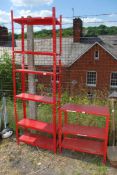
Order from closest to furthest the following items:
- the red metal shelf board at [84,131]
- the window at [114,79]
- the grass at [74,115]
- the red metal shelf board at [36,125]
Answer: the red metal shelf board at [84,131] < the red metal shelf board at [36,125] < the grass at [74,115] < the window at [114,79]

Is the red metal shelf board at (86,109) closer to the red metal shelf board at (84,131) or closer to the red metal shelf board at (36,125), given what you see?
the red metal shelf board at (84,131)

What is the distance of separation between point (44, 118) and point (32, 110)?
1.17 feet

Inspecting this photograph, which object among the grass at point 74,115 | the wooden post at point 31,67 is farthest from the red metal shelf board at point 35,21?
the grass at point 74,115

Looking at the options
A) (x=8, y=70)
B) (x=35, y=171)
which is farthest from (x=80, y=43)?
(x=35, y=171)

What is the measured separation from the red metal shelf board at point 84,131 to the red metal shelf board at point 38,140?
38 centimetres

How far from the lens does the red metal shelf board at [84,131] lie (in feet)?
12.6

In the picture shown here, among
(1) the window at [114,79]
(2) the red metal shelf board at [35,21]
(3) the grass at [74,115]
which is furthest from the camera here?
(1) the window at [114,79]

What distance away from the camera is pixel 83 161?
3906mm

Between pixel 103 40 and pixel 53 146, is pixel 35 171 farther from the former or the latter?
pixel 103 40

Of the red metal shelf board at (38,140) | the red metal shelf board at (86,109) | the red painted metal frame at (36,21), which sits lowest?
the red metal shelf board at (38,140)

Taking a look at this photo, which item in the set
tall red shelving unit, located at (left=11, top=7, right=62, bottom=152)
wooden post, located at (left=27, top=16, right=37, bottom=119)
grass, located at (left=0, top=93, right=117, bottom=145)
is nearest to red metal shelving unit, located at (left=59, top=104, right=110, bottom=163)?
tall red shelving unit, located at (left=11, top=7, right=62, bottom=152)

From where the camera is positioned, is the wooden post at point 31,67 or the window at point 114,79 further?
the window at point 114,79

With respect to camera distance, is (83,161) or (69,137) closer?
(83,161)

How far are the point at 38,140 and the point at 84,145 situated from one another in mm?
784
